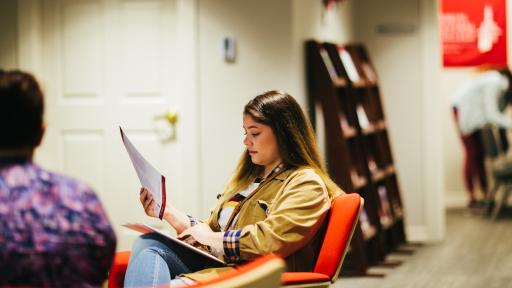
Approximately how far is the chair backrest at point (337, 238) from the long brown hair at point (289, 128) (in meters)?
0.16

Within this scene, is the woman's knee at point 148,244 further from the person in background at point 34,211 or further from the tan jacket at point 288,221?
the person in background at point 34,211

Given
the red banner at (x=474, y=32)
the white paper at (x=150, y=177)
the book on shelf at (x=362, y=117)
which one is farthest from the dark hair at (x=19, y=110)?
the red banner at (x=474, y=32)

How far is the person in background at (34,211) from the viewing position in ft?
5.95

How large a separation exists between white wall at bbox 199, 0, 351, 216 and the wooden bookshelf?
10.5 inches

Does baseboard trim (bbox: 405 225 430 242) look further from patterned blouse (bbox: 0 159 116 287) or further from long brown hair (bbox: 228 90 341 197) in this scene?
patterned blouse (bbox: 0 159 116 287)

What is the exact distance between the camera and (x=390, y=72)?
21.9ft

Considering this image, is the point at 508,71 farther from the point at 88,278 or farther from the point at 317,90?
the point at 88,278

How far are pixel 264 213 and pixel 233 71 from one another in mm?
2344

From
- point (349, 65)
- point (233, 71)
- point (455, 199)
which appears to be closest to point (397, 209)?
point (349, 65)

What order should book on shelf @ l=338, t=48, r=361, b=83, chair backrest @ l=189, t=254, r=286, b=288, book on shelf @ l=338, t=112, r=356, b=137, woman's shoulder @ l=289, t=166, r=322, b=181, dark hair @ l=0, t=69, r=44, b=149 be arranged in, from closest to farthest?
1. dark hair @ l=0, t=69, r=44, b=149
2. chair backrest @ l=189, t=254, r=286, b=288
3. woman's shoulder @ l=289, t=166, r=322, b=181
4. book on shelf @ l=338, t=112, r=356, b=137
5. book on shelf @ l=338, t=48, r=361, b=83

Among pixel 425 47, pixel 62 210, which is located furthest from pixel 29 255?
pixel 425 47

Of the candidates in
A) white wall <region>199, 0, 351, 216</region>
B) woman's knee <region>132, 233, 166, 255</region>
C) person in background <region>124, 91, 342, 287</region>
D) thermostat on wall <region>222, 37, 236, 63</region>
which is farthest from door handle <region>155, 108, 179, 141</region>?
woman's knee <region>132, 233, 166, 255</region>

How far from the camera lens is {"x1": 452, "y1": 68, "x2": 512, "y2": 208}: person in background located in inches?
311

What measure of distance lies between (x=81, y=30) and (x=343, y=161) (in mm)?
1789
